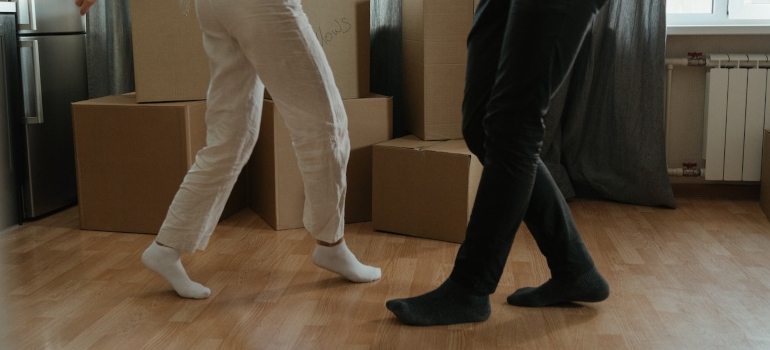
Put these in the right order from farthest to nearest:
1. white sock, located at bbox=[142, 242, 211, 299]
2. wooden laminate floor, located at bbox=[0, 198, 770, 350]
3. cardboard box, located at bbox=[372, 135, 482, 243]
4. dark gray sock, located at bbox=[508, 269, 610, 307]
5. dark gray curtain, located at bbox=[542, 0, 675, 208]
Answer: dark gray curtain, located at bbox=[542, 0, 675, 208] → cardboard box, located at bbox=[372, 135, 482, 243] → white sock, located at bbox=[142, 242, 211, 299] → dark gray sock, located at bbox=[508, 269, 610, 307] → wooden laminate floor, located at bbox=[0, 198, 770, 350]

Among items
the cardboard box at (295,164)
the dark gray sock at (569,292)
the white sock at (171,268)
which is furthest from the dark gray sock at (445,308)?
the cardboard box at (295,164)

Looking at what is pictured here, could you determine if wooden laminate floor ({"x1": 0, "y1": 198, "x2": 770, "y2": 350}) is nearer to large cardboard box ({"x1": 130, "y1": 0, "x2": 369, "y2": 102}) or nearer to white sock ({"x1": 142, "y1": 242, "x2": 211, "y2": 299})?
white sock ({"x1": 142, "y1": 242, "x2": 211, "y2": 299})

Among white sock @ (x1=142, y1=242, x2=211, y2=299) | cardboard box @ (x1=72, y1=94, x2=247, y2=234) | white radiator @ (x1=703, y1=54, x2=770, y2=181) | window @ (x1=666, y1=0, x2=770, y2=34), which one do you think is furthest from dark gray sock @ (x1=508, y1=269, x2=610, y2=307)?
Result: window @ (x1=666, y1=0, x2=770, y2=34)

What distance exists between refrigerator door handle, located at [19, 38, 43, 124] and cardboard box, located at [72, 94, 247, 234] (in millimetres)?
213

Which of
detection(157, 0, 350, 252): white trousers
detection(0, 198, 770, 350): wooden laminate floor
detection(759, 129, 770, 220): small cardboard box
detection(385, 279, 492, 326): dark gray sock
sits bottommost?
detection(0, 198, 770, 350): wooden laminate floor

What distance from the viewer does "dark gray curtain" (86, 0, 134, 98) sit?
108 inches

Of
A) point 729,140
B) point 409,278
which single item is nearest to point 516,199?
point 409,278

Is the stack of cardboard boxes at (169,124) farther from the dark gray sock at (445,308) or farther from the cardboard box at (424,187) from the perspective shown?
the dark gray sock at (445,308)

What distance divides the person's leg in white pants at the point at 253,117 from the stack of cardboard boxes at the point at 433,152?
1.76 feet

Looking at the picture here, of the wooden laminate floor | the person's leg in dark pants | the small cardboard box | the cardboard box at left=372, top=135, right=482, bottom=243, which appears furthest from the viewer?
the small cardboard box

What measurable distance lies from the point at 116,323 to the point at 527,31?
988 mm

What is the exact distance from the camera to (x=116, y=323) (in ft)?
5.38

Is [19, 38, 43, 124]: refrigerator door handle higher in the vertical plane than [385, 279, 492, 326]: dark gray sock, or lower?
higher

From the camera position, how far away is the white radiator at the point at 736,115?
2789 millimetres
